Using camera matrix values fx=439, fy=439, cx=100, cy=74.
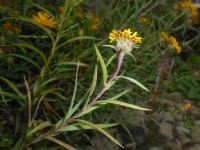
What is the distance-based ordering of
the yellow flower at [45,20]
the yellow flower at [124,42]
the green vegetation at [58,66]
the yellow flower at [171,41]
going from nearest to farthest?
the yellow flower at [124,42]
the green vegetation at [58,66]
the yellow flower at [45,20]
the yellow flower at [171,41]

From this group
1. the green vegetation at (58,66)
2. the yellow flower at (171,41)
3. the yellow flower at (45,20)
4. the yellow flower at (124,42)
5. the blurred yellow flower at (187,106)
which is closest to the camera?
the yellow flower at (124,42)

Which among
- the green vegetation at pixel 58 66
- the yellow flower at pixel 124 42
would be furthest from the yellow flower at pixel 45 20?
the yellow flower at pixel 124 42

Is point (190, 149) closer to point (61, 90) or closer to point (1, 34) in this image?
point (61, 90)

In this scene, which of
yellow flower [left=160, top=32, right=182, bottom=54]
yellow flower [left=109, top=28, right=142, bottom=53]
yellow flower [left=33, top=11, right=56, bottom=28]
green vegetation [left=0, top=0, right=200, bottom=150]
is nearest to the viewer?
yellow flower [left=109, top=28, right=142, bottom=53]

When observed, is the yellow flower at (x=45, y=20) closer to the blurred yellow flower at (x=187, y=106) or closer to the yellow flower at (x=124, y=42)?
the yellow flower at (x=124, y=42)

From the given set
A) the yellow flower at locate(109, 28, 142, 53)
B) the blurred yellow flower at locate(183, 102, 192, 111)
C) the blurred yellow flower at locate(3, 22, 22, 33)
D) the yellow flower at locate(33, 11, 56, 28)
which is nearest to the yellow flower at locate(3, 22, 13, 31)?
the blurred yellow flower at locate(3, 22, 22, 33)

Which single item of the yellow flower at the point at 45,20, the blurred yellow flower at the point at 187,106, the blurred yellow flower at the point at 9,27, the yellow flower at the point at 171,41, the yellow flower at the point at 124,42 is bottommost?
the blurred yellow flower at the point at 187,106

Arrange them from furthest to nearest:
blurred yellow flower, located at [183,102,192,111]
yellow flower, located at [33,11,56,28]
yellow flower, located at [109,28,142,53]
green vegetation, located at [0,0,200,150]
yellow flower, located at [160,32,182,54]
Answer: blurred yellow flower, located at [183,102,192,111] < yellow flower, located at [160,32,182,54] < yellow flower, located at [33,11,56,28] < green vegetation, located at [0,0,200,150] < yellow flower, located at [109,28,142,53]

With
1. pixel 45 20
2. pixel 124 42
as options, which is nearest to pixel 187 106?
pixel 45 20

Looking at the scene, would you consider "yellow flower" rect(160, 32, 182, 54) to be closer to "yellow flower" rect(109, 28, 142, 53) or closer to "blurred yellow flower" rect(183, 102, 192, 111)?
"blurred yellow flower" rect(183, 102, 192, 111)

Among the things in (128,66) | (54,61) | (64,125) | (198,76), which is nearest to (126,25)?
(128,66)

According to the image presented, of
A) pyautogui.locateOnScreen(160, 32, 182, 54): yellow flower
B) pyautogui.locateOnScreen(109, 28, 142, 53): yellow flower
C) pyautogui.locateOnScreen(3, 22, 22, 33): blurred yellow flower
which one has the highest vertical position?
pyautogui.locateOnScreen(3, 22, 22, 33): blurred yellow flower
